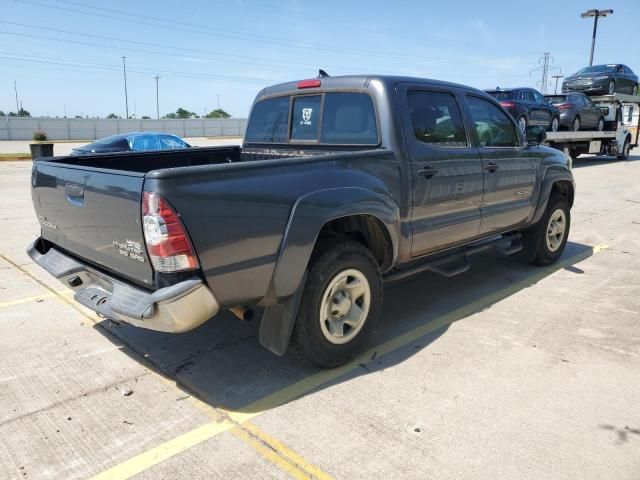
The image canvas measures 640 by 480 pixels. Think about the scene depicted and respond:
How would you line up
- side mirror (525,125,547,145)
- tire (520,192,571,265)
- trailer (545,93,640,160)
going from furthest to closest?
1. trailer (545,93,640,160)
2. tire (520,192,571,265)
3. side mirror (525,125,547,145)

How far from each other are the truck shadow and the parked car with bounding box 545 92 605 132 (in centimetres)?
1395

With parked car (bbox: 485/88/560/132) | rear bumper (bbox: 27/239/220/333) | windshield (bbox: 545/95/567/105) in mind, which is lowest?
rear bumper (bbox: 27/239/220/333)

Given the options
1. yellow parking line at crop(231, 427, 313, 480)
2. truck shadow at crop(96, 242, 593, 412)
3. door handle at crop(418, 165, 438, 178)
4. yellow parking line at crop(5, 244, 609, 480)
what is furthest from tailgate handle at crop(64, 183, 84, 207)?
door handle at crop(418, 165, 438, 178)

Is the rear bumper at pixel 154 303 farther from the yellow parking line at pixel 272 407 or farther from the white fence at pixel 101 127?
the white fence at pixel 101 127

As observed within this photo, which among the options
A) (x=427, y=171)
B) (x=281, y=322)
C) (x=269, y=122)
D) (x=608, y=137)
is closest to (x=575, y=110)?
(x=608, y=137)

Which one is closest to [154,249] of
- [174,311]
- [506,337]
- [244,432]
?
[174,311]

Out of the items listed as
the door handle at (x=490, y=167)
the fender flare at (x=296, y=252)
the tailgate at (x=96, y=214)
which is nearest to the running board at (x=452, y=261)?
the door handle at (x=490, y=167)

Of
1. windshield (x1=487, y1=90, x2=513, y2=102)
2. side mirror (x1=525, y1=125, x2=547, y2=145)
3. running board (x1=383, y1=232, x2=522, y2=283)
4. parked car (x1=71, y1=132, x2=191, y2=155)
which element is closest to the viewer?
running board (x1=383, y1=232, x2=522, y2=283)

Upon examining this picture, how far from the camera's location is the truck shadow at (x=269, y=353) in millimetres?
3285

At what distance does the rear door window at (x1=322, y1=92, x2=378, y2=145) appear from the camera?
393 centimetres

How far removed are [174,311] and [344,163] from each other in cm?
146

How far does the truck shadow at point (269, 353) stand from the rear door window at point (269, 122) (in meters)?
1.65

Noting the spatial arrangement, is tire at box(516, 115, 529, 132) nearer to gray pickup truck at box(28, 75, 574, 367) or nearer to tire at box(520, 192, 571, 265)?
tire at box(520, 192, 571, 265)

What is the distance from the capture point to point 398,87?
3955 mm
